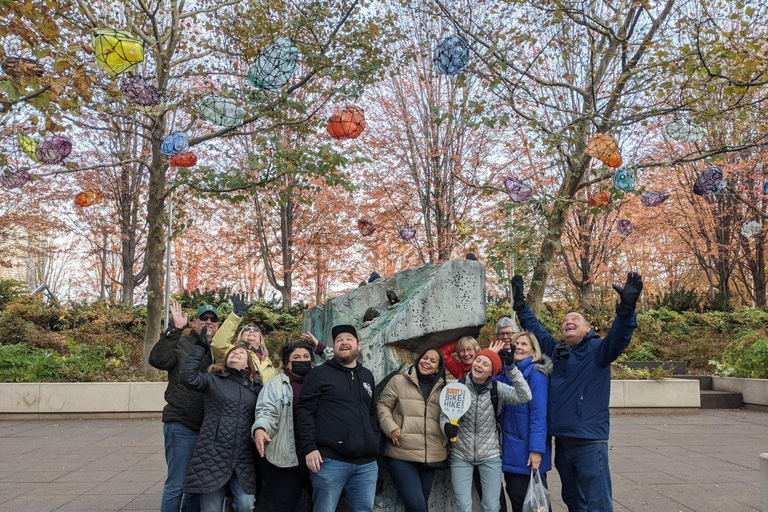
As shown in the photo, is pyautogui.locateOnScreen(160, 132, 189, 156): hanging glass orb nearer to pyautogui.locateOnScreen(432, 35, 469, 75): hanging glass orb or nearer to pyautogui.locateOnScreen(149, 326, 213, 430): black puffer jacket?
pyautogui.locateOnScreen(432, 35, 469, 75): hanging glass orb

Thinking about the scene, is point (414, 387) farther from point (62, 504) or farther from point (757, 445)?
point (757, 445)

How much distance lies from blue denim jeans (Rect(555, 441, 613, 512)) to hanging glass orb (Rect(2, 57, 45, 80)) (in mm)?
5859

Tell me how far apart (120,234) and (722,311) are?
1885cm

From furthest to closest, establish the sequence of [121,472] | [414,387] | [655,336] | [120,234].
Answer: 1. [120,234]
2. [655,336]
3. [121,472]
4. [414,387]

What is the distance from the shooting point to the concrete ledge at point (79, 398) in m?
9.70

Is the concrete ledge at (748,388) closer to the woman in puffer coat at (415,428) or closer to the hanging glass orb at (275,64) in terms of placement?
the woman in puffer coat at (415,428)

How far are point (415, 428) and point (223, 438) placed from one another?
1.29 m

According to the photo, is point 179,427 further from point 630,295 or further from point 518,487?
point 630,295

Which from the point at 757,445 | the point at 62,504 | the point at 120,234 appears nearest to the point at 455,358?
the point at 62,504

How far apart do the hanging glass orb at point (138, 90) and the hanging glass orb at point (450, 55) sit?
3760 millimetres

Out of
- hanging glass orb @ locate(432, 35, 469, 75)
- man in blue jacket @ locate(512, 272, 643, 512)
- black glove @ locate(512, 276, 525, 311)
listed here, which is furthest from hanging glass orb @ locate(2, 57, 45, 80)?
man in blue jacket @ locate(512, 272, 643, 512)

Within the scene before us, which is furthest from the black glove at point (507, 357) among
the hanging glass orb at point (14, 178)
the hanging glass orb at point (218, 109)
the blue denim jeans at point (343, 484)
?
the hanging glass orb at point (14, 178)

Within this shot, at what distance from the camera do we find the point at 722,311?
15.8 meters

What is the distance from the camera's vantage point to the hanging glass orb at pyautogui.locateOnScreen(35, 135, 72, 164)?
7.53m
